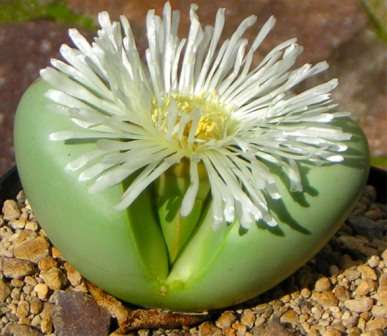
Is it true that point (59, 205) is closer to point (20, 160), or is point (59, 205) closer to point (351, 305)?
point (20, 160)

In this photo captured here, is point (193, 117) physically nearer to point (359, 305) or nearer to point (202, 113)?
point (202, 113)

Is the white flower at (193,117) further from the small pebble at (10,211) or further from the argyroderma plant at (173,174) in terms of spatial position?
the small pebble at (10,211)

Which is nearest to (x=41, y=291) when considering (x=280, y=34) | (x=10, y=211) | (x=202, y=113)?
(x=10, y=211)

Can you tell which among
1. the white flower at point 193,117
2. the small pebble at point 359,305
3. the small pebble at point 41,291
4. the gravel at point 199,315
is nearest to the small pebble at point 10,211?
the gravel at point 199,315

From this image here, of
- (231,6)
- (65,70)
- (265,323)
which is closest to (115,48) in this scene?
(65,70)

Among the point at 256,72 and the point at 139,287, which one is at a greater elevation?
the point at 256,72
